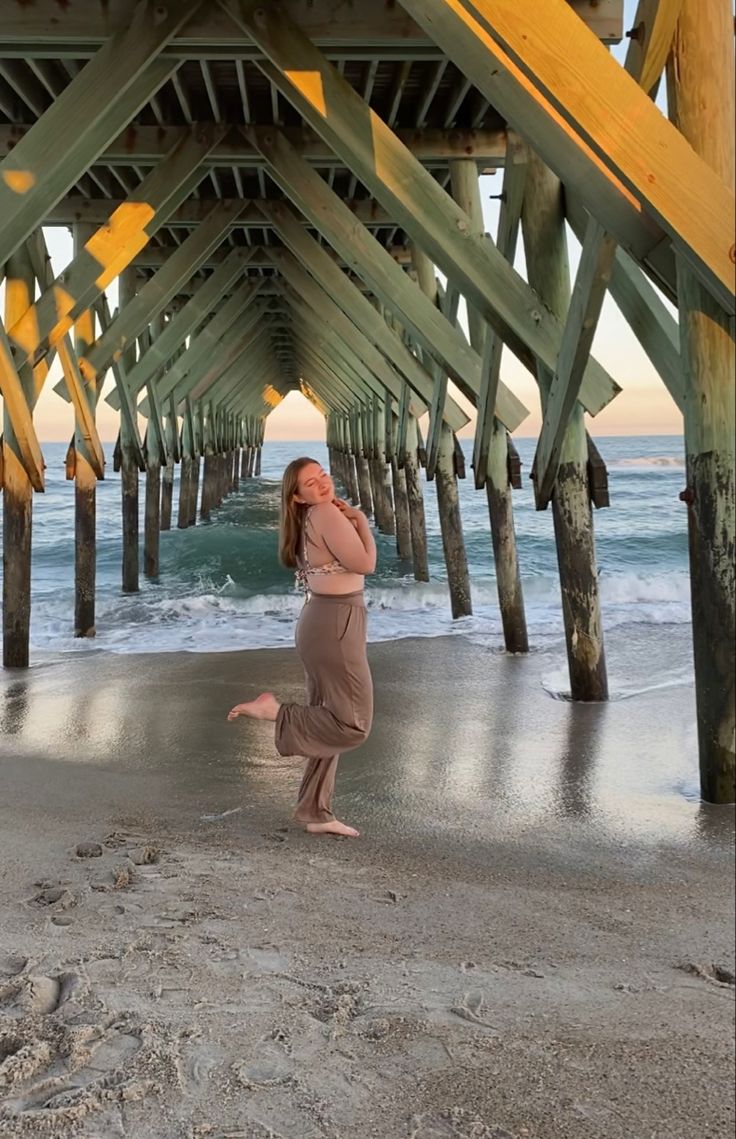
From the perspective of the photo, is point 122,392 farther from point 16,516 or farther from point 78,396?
point 16,516

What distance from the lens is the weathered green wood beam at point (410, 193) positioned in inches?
203

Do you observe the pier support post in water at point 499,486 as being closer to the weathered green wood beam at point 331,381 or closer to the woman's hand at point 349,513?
the woman's hand at point 349,513

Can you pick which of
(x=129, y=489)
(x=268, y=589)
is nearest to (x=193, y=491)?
(x=129, y=489)

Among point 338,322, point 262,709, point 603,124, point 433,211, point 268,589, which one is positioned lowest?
point 268,589

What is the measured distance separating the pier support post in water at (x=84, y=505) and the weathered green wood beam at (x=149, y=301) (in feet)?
0.50

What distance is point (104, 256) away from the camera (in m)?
7.25

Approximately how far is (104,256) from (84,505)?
3367 mm

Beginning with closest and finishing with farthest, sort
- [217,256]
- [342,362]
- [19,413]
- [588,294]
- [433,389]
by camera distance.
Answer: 1. [588,294]
2. [19,413]
3. [433,389]
4. [217,256]
5. [342,362]

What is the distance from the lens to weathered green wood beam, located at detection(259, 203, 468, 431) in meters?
9.19

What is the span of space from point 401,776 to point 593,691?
201 centimetres

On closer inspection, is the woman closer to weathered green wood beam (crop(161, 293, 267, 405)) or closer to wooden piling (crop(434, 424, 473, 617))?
wooden piling (crop(434, 424, 473, 617))

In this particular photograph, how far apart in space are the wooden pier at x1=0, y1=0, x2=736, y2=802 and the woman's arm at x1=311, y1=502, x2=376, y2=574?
3.84 feet

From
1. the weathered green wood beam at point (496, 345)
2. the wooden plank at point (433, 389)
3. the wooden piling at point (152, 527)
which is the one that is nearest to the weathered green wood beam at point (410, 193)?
the weathered green wood beam at point (496, 345)

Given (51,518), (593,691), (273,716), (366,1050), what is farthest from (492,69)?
(51,518)
